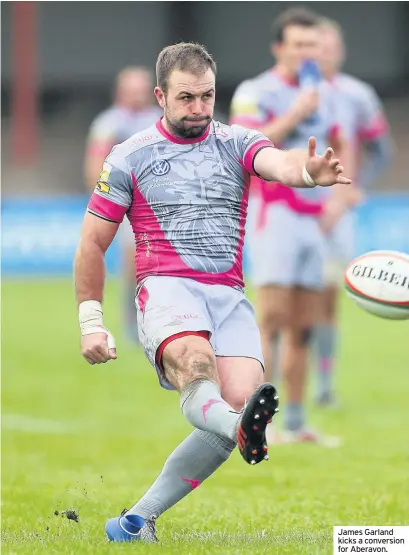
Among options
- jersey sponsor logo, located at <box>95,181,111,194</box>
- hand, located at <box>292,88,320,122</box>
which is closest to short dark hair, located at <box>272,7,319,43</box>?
hand, located at <box>292,88,320,122</box>

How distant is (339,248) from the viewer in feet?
35.8

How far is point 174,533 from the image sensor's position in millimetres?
5895

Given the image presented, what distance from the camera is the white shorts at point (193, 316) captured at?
5.48 m

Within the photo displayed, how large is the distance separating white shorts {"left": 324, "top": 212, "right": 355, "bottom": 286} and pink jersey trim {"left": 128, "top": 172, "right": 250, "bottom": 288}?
4.96 metres

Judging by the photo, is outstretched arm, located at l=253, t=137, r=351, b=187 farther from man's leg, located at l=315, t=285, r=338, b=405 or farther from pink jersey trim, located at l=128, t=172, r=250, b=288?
man's leg, located at l=315, t=285, r=338, b=405

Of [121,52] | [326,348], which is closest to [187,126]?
[326,348]

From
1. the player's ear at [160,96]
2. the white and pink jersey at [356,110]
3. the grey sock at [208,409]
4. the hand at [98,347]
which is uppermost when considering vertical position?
the player's ear at [160,96]

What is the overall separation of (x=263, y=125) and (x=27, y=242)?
14.3m

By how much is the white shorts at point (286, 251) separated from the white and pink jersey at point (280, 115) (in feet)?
0.27

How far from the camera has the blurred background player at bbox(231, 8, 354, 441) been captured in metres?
9.11

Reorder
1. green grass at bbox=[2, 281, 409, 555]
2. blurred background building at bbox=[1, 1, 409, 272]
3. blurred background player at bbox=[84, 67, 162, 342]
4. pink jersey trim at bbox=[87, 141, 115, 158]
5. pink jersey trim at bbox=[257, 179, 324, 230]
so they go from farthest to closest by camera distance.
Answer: blurred background building at bbox=[1, 1, 409, 272] < blurred background player at bbox=[84, 67, 162, 342] < pink jersey trim at bbox=[87, 141, 115, 158] < pink jersey trim at bbox=[257, 179, 324, 230] < green grass at bbox=[2, 281, 409, 555]

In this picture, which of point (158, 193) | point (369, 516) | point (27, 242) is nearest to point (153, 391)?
point (369, 516)

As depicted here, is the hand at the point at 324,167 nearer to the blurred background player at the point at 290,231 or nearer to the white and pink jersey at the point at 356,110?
the blurred background player at the point at 290,231

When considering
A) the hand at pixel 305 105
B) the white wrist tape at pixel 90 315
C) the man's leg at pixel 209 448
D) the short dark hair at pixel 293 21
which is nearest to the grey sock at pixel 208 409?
the man's leg at pixel 209 448
